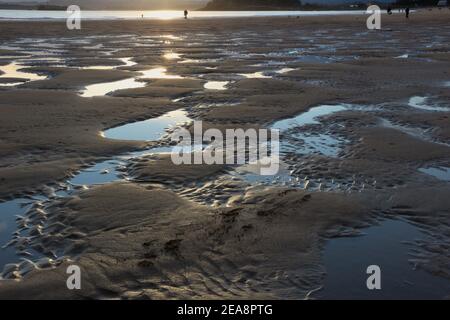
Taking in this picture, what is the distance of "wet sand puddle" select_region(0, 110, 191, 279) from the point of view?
17.0 ft

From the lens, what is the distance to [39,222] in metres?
6.11

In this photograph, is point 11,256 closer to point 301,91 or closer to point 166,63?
point 301,91

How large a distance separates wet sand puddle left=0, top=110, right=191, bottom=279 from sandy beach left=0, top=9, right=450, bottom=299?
25 millimetres

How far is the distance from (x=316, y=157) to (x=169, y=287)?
4.67m

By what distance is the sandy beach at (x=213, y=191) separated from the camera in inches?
194

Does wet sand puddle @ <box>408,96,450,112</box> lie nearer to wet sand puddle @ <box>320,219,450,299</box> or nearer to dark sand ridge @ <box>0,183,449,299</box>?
dark sand ridge @ <box>0,183,449,299</box>

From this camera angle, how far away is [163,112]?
12.3 m

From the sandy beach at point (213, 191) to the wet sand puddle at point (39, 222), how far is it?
2 cm

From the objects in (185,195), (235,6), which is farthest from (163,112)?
(235,6)

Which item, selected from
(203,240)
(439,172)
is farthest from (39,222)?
(439,172)

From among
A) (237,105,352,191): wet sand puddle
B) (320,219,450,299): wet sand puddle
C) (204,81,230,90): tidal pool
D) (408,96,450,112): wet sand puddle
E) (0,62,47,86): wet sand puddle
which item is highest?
(0,62,47,86): wet sand puddle

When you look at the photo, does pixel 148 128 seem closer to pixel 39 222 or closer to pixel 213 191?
pixel 213 191

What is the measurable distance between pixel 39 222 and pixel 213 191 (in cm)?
245

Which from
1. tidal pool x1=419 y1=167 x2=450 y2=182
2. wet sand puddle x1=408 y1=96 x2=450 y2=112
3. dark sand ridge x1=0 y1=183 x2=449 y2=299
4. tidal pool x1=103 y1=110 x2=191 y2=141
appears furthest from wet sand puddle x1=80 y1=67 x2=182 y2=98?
tidal pool x1=419 y1=167 x2=450 y2=182
